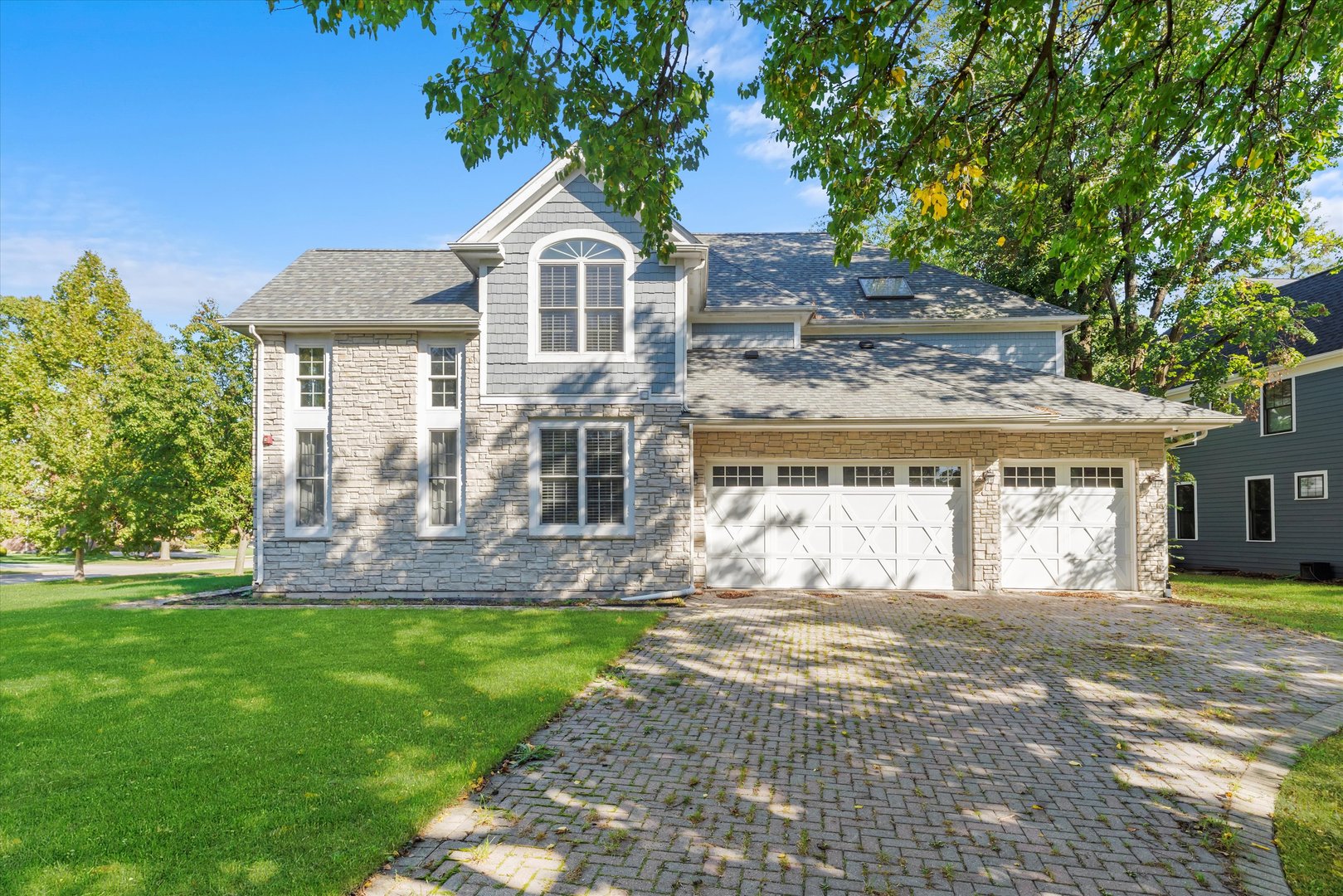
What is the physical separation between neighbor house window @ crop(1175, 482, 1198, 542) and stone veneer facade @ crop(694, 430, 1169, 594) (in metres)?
10.1

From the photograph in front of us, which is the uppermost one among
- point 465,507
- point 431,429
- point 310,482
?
point 431,429

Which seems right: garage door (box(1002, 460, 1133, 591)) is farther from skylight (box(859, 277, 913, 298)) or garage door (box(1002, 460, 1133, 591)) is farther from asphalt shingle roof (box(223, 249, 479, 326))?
asphalt shingle roof (box(223, 249, 479, 326))

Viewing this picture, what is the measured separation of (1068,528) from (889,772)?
10624mm

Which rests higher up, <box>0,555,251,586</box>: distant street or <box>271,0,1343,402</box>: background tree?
<box>271,0,1343,402</box>: background tree

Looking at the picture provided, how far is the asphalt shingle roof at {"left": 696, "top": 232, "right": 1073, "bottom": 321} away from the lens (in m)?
16.1

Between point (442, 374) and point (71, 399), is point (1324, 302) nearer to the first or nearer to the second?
point (442, 374)

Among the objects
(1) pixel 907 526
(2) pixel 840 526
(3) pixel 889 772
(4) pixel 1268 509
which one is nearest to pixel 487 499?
(2) pixel 840 526

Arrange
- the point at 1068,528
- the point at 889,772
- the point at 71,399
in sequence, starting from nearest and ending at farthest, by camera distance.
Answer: the point at 889,772
the point at 1068,528
the point at 71,399

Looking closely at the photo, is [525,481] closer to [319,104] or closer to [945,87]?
[319,104]

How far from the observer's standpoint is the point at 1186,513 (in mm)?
21469

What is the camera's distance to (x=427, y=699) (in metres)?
6.11

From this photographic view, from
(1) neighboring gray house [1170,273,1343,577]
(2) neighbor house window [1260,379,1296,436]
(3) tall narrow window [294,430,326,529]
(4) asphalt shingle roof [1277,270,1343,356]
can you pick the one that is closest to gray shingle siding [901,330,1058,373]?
(1) neighboring gray house [1170,273,1343,577]

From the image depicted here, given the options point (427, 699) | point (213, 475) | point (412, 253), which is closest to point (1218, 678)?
point (427, 699)

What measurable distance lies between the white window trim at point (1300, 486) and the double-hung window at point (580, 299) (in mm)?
17579
